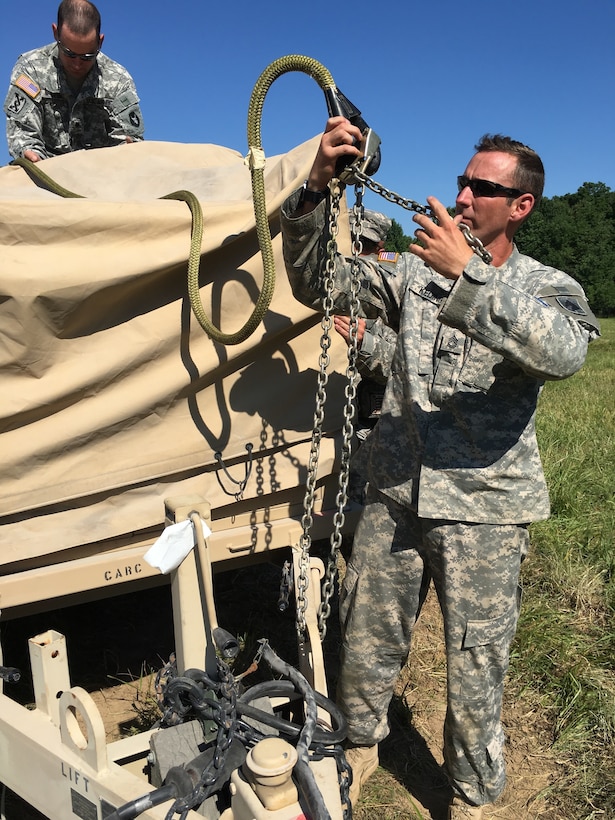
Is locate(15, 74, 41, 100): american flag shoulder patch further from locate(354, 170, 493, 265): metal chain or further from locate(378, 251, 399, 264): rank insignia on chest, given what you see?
locate(354, 170, 493, 265): metal chain

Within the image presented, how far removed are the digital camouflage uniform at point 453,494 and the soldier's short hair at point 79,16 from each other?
6.66 feet

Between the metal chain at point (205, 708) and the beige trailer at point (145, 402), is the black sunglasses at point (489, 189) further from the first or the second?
the metal chain at point (205, 708)

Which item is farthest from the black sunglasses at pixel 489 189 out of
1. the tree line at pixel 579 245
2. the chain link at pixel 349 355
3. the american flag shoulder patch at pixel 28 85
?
the tree line at pixel 579 245

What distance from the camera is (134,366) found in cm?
280

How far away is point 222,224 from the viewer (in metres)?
2.87

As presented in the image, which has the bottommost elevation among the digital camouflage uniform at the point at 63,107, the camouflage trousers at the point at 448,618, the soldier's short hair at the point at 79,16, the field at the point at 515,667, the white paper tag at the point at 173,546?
the field at the point at 515,667

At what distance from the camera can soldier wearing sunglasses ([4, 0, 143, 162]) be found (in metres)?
3.98

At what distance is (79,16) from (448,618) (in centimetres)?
323

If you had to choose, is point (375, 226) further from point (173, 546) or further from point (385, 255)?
point (173, 546)

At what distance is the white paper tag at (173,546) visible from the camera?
2.22m

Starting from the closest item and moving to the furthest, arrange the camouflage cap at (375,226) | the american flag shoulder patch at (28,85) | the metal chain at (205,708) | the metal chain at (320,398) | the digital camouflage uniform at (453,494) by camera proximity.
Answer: the metal chain at (205,708) → the metal chain at (320,398) → the digital camouflage uniform at (453,494) → the american flag shoulder patch at (28,85) → the camouflage cap at (375,226)

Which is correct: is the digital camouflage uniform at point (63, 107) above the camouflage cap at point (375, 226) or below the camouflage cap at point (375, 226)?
above

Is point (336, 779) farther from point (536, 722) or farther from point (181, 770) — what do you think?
point (536, 722)

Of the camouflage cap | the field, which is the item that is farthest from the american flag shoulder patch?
the field
